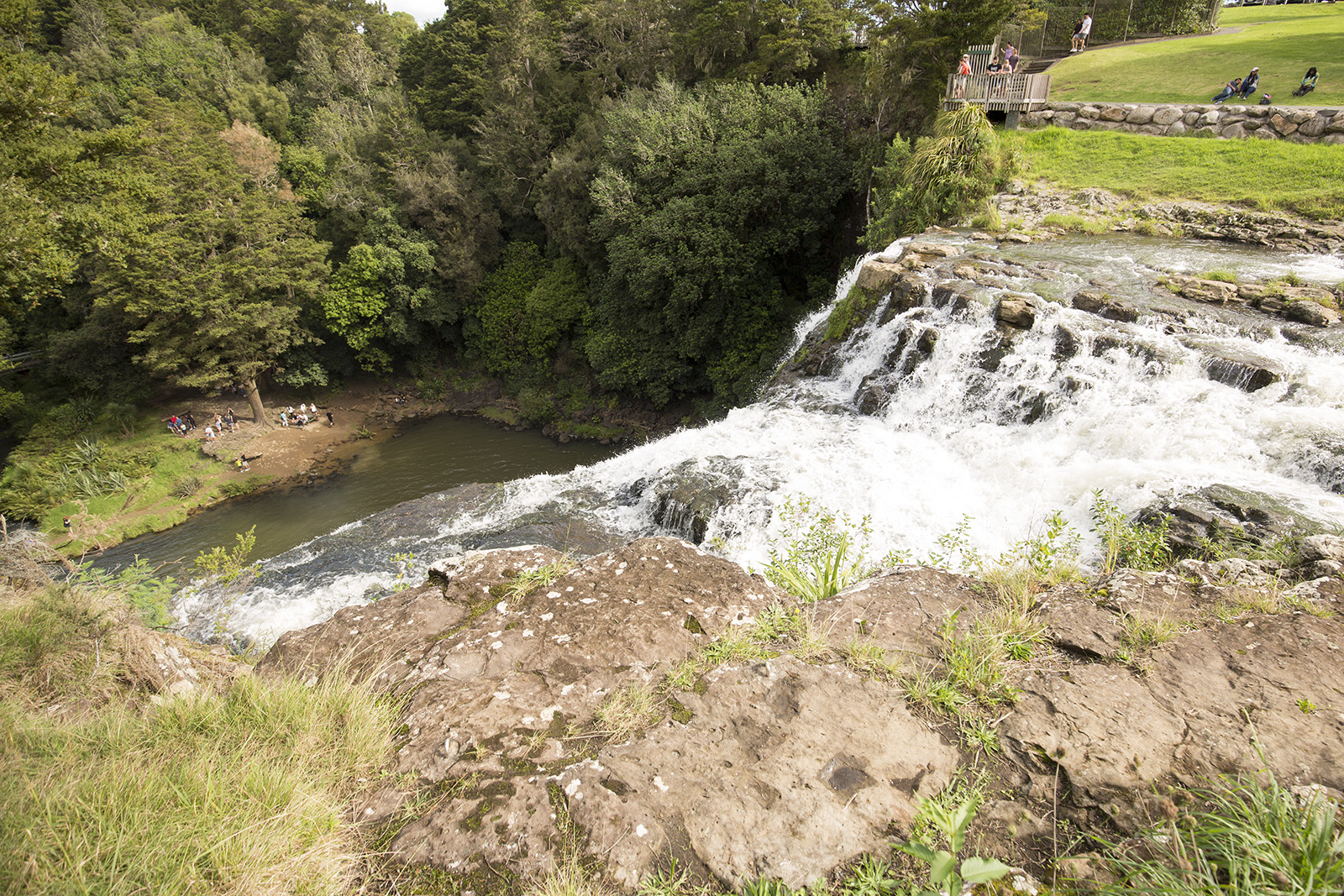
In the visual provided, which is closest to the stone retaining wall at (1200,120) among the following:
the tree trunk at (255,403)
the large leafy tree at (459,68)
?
the large leafy tree at (459,68)

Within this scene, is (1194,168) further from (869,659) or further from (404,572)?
(404,572)

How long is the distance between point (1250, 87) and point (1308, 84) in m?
0.96

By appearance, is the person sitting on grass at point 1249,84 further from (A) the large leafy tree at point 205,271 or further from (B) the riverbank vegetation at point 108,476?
(B) the riverbank vegetation at point 108,476

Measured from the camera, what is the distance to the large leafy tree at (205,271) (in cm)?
1747

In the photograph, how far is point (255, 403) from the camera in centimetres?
2052

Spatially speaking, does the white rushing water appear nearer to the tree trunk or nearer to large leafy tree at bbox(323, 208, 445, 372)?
the tree trunk

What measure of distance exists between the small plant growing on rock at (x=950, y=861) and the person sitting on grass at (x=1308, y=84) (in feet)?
63.2

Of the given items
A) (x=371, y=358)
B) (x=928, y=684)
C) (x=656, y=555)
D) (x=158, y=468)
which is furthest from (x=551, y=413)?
(x=928, y=684)

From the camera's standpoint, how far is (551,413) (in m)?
21.8

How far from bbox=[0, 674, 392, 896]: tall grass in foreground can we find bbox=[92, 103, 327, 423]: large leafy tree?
761 inches

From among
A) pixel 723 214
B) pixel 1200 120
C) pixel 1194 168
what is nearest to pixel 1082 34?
pixel 1200 120

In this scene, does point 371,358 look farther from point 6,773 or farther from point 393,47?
point 393,47

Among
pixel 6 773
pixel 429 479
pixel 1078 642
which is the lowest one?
pixel 429 479

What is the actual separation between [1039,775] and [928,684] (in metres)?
0.60
